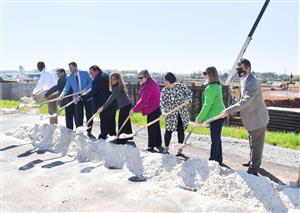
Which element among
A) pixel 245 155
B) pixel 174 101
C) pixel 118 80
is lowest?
pixel 245 155

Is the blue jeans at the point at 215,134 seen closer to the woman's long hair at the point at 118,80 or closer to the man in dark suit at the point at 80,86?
the woman's long hair at the point at 118,80

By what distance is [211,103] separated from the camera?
18.8 feet

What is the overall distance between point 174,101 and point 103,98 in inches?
76.1

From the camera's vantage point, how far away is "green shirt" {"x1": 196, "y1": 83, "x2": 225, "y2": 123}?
568 cm

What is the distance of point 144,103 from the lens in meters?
6.93

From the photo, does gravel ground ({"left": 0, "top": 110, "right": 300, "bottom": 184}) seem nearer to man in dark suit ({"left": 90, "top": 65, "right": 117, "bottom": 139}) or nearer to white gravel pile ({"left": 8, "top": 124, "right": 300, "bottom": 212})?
white gravel pile ({"left": 8, "top": 124, "right": 300, "bottom": 212})

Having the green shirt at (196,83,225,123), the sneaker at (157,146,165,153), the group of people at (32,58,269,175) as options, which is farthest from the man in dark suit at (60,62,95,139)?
the green shirt at (196,83,225,123)

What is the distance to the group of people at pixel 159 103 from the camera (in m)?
5.37

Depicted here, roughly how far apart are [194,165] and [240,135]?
16.5ft

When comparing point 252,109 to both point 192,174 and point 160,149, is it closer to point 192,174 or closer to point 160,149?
point 192,174

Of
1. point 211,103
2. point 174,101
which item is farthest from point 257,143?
point 174,101

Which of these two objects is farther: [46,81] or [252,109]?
[46,81]

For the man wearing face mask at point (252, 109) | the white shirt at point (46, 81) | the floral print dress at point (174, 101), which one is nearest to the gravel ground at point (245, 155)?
the floral print dress at point (174, 101)

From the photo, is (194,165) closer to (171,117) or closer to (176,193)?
(176,193)
